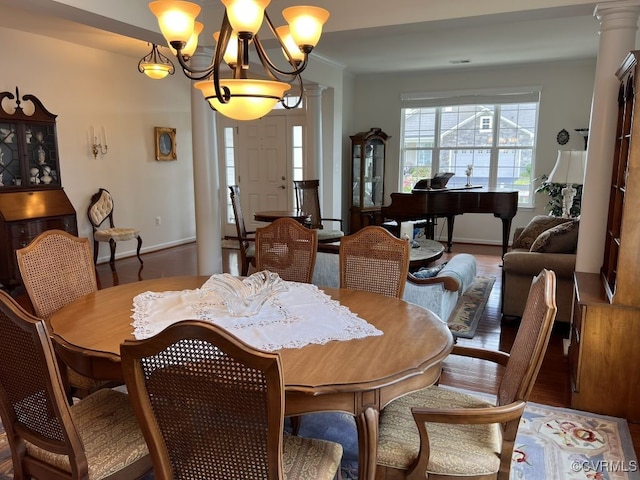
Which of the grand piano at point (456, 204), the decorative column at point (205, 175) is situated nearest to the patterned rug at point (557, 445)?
the decorative column at point (205, 175)

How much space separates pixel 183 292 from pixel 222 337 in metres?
1.35

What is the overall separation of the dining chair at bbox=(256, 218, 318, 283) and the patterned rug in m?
0.84

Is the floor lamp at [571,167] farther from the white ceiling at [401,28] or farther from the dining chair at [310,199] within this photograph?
the dining chair at [310,199]

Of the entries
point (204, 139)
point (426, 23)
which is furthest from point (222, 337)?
point (204, 139)

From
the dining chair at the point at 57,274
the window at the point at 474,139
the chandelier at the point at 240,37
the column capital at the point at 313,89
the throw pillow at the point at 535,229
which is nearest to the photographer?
the chandelier at the point at 240,37

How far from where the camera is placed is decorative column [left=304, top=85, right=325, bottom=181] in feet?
22.2

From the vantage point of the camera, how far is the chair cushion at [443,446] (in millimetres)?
1521

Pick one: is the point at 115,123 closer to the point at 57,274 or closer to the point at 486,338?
the point at 57,274

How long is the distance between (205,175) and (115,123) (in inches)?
104

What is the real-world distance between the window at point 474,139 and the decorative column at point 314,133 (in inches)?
71.4

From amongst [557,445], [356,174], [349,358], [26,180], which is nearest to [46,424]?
[349,358]

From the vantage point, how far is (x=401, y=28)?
3.62 m

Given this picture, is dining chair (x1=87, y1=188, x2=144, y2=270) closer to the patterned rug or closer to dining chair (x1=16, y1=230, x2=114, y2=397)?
dining chair (x1=16, y1=230, x2=114, y2=397)

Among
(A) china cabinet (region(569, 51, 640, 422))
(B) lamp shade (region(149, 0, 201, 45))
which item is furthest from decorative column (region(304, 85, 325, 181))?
(B) lamp shade (region(149, 0, 201, 45))
